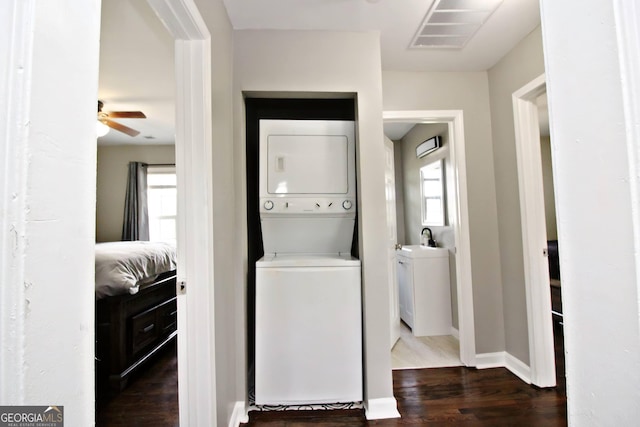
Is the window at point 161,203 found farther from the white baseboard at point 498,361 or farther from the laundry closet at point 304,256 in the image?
the white baseboard at point 498,361

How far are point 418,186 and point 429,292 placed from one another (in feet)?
4.87

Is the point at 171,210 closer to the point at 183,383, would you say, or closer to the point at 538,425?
the point at 183,383

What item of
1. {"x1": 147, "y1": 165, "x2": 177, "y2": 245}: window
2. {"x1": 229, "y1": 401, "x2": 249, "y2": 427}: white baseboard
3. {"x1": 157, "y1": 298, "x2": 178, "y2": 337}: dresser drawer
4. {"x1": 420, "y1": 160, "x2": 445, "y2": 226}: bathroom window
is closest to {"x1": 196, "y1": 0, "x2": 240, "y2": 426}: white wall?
{"x1": 229, "y1": 401, "x2": 249, "y2": 427}: white baseboard

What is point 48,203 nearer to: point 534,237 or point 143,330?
point 143,330

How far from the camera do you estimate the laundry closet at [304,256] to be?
5.92 feet

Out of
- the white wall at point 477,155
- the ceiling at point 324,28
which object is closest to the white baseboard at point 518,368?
the white wall at point 477,155

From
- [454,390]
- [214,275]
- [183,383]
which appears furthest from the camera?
[454,390]

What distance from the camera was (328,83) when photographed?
74.6 inches

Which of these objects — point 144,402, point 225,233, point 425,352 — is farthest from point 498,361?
point 144,402

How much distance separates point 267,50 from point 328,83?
47 cm

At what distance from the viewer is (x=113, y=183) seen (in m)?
5.00

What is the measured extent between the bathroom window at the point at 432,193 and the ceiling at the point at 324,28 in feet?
4.02

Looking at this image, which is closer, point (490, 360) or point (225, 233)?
point (225, 233)

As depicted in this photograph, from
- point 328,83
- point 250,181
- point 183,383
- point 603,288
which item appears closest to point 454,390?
point 183,383
